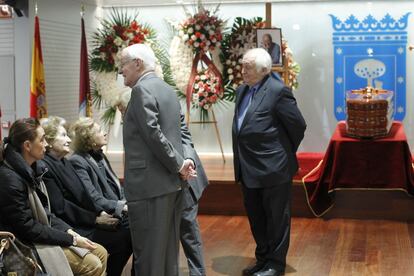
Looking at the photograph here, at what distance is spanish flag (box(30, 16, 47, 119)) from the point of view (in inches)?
241

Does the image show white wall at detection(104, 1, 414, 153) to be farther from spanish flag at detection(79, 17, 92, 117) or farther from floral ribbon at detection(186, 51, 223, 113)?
spanish flag at detection(79, 17, 92, 117)

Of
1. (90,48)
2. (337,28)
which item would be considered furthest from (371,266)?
(90,48)

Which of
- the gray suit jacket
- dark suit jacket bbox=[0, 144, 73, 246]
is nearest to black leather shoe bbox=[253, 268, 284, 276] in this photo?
the gray suit jacket

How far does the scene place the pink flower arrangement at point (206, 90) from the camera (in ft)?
25.2

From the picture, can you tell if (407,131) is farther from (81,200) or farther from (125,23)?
(81,200)

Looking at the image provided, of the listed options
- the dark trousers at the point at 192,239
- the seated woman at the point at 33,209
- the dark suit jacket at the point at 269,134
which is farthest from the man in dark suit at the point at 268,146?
the seated woman at the point at 33,209

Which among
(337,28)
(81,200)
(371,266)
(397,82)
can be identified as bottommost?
(371,266)

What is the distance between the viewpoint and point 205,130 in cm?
868

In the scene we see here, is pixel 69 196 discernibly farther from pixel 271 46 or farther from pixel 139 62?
pixel 271 46

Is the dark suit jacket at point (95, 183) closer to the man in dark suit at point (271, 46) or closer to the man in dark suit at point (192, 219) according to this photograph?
the man in dark suit at point (192, 219)

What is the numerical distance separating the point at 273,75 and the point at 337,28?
372 centimetres

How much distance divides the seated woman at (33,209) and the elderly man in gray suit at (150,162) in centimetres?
32

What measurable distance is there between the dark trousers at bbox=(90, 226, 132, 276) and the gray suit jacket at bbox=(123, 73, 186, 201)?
637mm

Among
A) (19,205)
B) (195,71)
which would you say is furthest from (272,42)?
(19,205)
